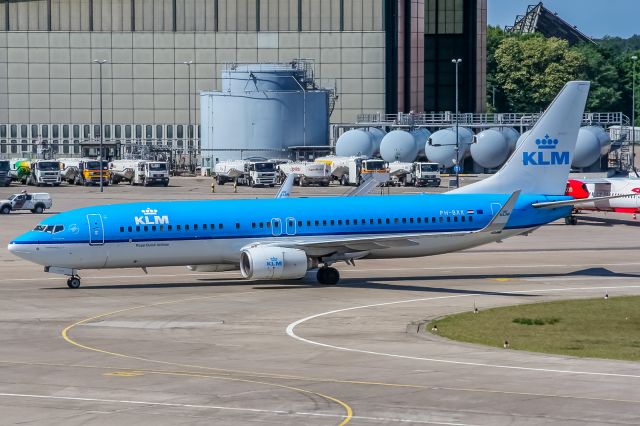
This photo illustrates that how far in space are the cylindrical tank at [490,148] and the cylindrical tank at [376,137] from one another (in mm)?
12784

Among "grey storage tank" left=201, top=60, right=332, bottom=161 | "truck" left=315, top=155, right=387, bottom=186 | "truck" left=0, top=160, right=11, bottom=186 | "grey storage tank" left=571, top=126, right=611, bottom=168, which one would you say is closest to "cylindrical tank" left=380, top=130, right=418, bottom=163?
"truck" left=315, top=155, right=387, bottom=186

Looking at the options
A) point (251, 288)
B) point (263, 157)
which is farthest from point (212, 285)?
point (263, 157)

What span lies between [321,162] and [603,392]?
11514cm

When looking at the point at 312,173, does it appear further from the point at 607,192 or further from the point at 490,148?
the point at 607,192

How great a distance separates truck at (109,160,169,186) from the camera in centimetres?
14600

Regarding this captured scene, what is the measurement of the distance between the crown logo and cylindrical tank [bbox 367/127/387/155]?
96.0 meters

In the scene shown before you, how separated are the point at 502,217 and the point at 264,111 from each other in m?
103

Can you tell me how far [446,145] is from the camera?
15500cm

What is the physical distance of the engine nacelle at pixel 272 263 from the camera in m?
56.4

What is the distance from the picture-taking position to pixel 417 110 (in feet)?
583

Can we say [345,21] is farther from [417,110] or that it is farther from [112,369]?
[112,369]

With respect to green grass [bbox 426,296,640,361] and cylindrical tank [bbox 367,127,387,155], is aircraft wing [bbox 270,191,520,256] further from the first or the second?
cylindrical tank [bbox 367,127,387,155]

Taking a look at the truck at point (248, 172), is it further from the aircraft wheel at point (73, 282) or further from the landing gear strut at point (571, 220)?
the aircraft wheel at point (73, 282)

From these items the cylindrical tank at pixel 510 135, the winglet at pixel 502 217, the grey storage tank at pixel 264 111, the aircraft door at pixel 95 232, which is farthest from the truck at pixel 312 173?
the aircraft door at pixel 95 232
